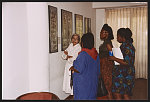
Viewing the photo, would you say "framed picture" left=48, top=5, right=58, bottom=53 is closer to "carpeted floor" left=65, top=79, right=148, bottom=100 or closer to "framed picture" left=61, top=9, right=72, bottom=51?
"framed picture" left=61, top=9, right=72, bottom=51

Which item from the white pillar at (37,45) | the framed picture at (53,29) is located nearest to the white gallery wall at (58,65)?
the framed picture at (53,29)

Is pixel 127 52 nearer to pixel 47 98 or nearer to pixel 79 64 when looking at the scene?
pixel 79 64

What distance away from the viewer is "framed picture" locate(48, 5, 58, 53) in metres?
3.93

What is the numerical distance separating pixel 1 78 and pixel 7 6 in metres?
1.05

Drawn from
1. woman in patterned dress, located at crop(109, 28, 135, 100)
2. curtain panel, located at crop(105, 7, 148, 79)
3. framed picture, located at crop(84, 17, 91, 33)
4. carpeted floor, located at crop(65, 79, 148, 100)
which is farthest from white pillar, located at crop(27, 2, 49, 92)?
curtain panel, located at crop(105, 7, 148, 79)

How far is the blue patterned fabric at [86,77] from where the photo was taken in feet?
10.9

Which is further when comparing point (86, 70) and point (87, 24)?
point (87, 24)

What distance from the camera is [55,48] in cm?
422

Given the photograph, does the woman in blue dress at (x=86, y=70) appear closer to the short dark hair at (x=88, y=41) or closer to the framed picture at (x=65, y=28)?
the short dark hair at (x=88, y=41)

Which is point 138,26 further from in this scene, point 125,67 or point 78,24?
point 125,67

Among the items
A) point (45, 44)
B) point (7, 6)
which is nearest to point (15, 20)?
point (7, 6)

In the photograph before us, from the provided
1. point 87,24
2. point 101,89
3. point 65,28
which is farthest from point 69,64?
point 87,24

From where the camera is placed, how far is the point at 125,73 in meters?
3.93

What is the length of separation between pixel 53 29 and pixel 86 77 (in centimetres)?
128
